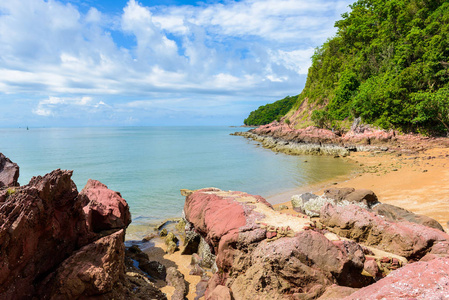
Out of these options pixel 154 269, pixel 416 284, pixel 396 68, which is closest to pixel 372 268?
pixel 416 284

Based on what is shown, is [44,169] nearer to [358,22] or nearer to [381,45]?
[381,45]

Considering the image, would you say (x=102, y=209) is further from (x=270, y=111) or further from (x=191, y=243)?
(x=270, y=111)

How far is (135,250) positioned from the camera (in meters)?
8.21

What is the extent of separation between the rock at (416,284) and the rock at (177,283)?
4.46 meters

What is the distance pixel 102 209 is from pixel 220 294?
3.80 m

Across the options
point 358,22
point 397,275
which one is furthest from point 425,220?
point 358,22

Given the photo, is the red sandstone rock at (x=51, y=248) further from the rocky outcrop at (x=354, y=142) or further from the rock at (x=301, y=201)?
the rocky outcrop at (x=354, y=142)

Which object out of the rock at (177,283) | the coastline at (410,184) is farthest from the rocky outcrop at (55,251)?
the coastline at (410,184)

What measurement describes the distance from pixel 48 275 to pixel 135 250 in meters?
3.94

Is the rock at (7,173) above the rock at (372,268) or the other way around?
above

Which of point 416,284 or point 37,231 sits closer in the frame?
point 416,284

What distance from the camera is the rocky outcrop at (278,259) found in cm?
464

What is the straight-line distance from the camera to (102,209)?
6.64m

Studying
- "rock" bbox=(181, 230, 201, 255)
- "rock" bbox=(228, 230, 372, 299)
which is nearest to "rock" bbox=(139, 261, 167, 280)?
"rock" bbox=(181, 230, 201, 255)
